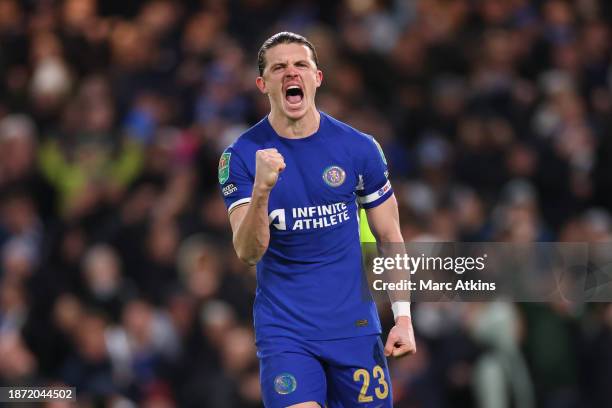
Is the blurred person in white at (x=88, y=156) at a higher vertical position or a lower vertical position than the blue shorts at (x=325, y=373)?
higher

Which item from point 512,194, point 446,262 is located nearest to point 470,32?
point 512,194

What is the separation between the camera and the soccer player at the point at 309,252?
Result: 6.09m

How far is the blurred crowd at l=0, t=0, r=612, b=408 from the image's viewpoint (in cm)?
1041

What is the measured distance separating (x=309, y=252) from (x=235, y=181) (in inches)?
18.8

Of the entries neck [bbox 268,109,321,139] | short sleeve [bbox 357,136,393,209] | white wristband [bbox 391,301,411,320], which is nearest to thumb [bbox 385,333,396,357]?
white wristband [bbox 391,301,411,320]

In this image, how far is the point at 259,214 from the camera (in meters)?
5.72

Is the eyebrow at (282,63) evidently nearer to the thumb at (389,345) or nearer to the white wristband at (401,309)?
the white wristband at (401,309)

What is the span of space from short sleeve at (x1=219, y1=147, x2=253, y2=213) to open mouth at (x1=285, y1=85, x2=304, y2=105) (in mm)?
361

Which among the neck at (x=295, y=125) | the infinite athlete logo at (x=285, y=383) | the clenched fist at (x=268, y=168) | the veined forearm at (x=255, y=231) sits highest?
the neck at (x=295, y=125)

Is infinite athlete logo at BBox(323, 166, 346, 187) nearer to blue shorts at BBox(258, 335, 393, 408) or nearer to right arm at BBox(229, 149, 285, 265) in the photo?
right arm at BBox(229, 149, 285, 265)

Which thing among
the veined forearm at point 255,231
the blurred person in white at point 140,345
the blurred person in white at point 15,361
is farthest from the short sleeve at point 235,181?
the blurred person in white at point 140,345

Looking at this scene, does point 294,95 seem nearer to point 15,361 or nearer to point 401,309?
point 401,309

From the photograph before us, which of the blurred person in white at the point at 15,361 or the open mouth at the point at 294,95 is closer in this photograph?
the open mouth at the point at 294,95

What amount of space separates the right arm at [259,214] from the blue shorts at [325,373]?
0.47 m
